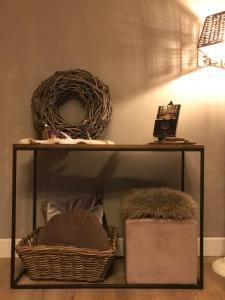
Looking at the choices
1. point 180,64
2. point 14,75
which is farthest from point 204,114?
point 14,75

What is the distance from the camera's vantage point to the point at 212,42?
2.09 meters

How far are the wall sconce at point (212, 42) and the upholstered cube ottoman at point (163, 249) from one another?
969 millimetres

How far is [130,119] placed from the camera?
2.26m

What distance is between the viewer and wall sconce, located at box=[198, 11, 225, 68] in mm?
2059

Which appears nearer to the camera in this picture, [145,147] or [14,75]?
[145,147]

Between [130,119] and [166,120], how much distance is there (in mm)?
310

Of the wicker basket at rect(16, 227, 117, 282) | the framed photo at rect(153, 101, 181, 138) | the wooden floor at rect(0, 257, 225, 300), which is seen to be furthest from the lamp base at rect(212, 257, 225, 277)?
the framed photo at rect(153, 101, 181, 138)

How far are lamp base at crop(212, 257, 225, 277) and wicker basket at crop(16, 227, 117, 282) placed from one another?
0.58m

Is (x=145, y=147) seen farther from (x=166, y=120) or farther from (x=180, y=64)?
(x=180, y=64)

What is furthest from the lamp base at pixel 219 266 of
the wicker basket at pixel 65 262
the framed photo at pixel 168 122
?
the framed photo at pixel 168 122

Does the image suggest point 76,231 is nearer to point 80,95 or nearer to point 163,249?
point 163,249


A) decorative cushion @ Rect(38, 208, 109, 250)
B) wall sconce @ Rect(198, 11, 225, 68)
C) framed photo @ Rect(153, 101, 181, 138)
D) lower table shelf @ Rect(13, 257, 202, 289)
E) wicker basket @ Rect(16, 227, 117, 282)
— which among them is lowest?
lower table shelf @ Rect(13, 257, 202, 289)

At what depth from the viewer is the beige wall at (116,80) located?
7.34 ft

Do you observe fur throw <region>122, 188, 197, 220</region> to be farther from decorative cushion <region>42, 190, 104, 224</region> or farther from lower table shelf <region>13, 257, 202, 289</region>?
lower table shelf <region>13, 257, 202, 289</region>
